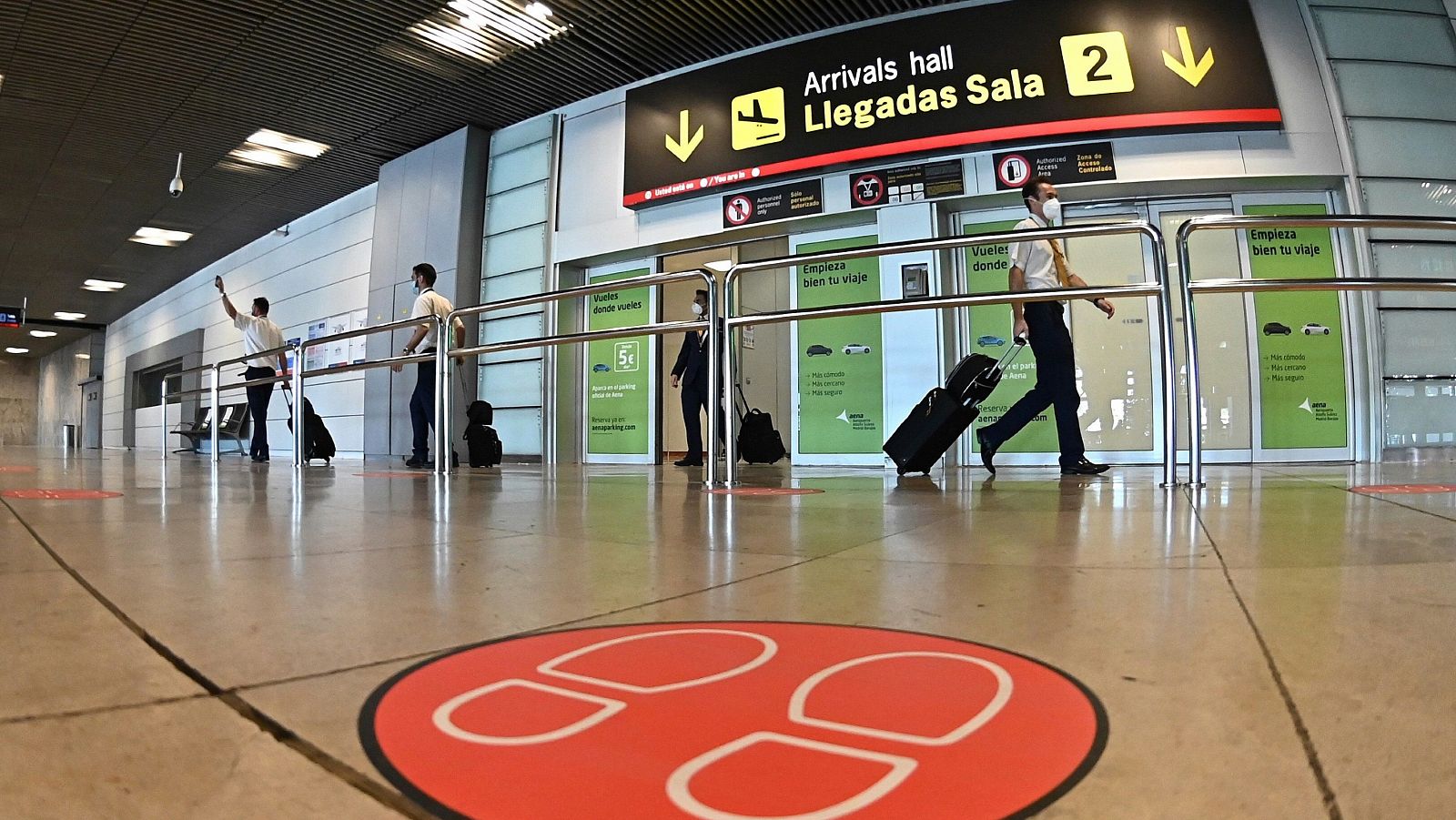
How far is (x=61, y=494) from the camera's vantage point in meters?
2.67

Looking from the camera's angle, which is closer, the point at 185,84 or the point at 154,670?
the point at 154,670

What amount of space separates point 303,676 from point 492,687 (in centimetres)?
17

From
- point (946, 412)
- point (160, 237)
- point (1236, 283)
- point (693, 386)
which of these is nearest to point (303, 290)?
point (160, 237)

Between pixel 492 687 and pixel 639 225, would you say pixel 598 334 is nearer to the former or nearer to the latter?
pixel 492 687

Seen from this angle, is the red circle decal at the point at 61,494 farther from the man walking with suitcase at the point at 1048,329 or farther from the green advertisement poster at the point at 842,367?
the green advertisement poster at the point at 842,367

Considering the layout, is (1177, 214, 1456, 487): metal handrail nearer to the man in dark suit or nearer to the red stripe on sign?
the red stripe on sign

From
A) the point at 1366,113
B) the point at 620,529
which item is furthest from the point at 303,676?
the point at 1366,113

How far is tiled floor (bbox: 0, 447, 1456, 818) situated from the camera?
44 centimetres

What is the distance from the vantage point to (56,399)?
85.3 feet

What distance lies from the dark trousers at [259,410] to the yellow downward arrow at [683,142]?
4087 mm

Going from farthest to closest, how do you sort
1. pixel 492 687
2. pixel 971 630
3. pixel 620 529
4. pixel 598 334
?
pixel 598 334, pixel 620 529, pixel 971 630, pixel 492 687

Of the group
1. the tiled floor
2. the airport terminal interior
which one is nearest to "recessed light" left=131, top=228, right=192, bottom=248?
the airport terminal interior

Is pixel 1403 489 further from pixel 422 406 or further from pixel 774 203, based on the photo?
pixel 422 406

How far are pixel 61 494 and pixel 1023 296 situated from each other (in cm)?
349
